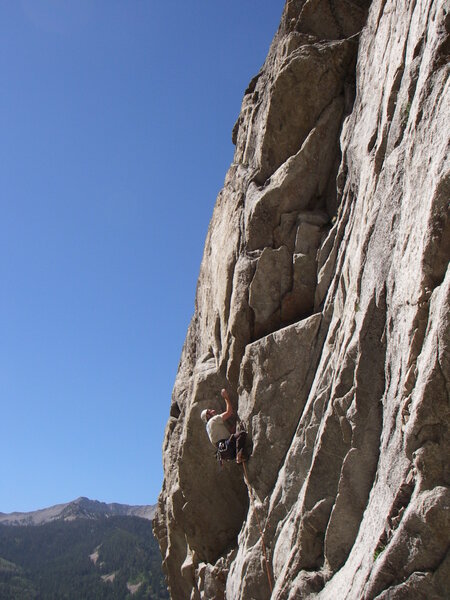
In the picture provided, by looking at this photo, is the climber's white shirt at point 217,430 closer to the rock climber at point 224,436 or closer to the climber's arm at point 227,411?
the rock climber at point 224,436

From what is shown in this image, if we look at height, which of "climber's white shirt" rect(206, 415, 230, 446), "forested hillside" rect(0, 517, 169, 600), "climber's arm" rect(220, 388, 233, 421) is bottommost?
"forested hillside" rect(0, 517, 169, 600)

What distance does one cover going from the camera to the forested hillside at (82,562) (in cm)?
12925

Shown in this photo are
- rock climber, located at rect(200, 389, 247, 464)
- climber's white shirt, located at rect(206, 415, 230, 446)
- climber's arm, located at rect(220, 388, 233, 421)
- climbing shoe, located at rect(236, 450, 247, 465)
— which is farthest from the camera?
climber's arm, located at rect(220, 388, 233, 421)

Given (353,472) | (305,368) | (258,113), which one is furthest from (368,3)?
(353,472)

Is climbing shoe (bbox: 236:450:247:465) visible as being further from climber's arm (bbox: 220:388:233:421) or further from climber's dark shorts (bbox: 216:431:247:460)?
climber's arm (bbox: 220:388:233:421)

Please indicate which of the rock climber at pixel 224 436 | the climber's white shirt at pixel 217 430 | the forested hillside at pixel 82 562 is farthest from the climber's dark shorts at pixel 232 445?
the forested hillside at pixel 82 562

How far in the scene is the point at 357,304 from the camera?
10383 mm

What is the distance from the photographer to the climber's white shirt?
576 inches

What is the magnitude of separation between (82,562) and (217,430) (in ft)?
526

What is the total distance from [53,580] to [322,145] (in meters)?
156

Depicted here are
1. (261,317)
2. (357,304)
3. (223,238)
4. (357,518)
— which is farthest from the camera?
(223,238)

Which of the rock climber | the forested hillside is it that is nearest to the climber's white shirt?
the rock climber

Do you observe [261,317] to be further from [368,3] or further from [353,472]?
[368,3]

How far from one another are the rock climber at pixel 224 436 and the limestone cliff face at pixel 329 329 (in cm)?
50
